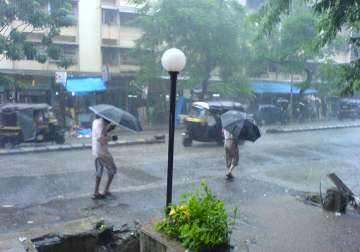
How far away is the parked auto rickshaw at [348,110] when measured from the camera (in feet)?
126

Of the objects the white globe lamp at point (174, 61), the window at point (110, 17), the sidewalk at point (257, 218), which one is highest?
the window at point (110, 17)

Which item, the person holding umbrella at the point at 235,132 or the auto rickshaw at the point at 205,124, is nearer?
the person holding umbrella at the point at 235,132

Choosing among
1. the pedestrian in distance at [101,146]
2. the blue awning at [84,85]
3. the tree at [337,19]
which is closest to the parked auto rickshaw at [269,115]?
the blue awning at [84,85]

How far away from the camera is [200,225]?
479 cm

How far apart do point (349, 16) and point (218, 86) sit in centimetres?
2071

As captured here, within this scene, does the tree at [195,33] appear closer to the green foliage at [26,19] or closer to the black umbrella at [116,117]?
the green foliage at [26,19]

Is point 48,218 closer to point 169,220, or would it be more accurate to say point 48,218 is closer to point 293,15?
point 169,220

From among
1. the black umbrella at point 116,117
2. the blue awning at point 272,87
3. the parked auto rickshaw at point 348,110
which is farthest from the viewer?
the parked auto rickshaw at point 348,110

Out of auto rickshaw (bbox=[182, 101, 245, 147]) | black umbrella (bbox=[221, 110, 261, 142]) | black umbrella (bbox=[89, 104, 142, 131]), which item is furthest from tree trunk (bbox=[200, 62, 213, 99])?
black umbrella (bbox=[89, 104, 142, 131])

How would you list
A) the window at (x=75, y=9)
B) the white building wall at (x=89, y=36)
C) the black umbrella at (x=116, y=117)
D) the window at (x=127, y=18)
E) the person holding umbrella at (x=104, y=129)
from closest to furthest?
the black umbrella at (x=116, y=117) < the person holding umbrella at (x=104, y=129) < the window at (x=75, y=9) < the white building wall at (x=89, y=36) < the window at (x=127, y=18)

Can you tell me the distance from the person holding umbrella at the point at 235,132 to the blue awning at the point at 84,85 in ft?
53.0

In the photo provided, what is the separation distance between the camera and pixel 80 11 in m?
27.6

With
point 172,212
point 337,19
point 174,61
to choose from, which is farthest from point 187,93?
point 172,212

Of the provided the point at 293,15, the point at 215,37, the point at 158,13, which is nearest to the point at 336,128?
the point at 293,15
